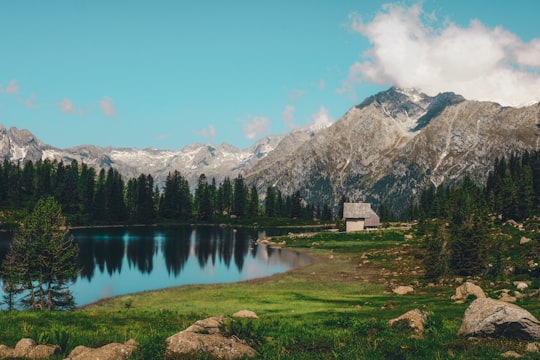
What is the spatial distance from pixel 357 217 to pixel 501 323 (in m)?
136

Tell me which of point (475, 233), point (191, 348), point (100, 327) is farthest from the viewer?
point (475, 233)

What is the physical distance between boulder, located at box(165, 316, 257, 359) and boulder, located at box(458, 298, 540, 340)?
1019 cm

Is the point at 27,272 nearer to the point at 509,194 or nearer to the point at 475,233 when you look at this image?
the point at 475,233


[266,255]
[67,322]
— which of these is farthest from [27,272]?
[266,255]

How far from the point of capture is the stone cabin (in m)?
154

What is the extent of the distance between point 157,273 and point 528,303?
66.9m

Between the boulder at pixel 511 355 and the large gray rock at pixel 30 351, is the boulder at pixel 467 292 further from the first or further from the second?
the large gray rock at pixel 30 351

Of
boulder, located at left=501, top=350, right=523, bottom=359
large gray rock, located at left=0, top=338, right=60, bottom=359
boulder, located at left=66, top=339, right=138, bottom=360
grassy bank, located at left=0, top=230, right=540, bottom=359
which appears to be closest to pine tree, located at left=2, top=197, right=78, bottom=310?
grassy bank, located at left=0, top=230, right=540, bottom=359

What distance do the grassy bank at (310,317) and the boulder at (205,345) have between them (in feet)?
1.84

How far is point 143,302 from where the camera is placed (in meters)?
57.1

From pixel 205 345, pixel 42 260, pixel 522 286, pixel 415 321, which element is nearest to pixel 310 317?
pixel 415 321

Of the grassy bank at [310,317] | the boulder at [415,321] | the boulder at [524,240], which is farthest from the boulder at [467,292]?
the boulder at [524,240]

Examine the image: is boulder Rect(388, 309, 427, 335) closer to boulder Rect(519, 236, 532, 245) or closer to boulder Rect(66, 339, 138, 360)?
boulder Rect(66, 339, 138, 360)

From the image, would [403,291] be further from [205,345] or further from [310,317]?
[205,345]
